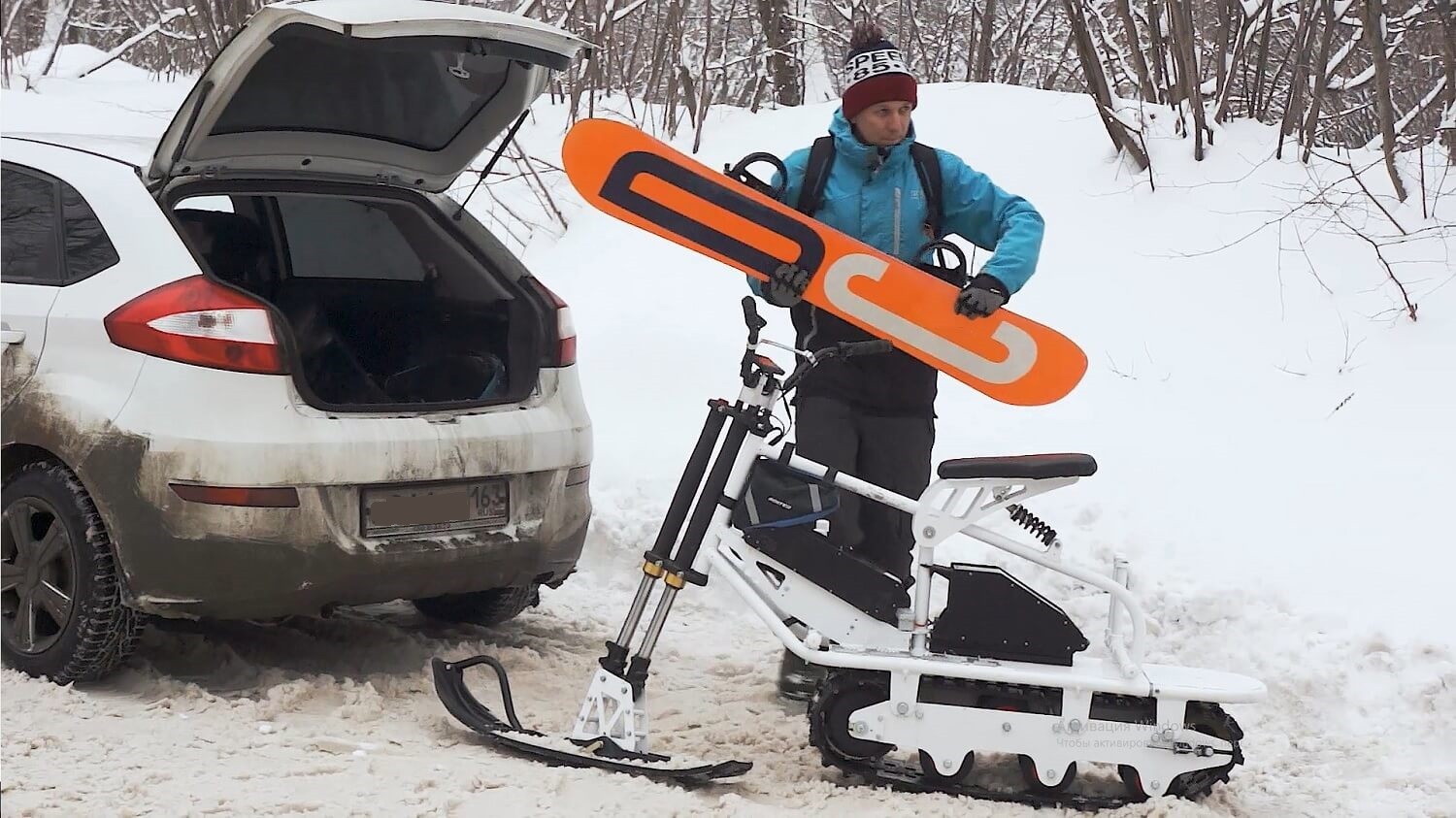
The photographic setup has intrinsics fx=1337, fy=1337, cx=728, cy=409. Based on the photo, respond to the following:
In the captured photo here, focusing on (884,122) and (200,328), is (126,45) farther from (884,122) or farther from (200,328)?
(884,122)

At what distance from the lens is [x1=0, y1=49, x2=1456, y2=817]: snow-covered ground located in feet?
11.1

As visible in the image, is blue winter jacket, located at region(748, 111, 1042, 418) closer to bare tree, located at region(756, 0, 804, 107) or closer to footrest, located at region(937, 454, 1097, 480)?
footrest, located at region(937, 454, 1097, 480)

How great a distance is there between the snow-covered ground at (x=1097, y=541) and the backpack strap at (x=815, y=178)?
1.56 meters

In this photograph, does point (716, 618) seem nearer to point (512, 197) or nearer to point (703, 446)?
point (703, 446)

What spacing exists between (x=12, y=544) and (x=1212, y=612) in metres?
3.95

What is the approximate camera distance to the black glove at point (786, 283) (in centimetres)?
375

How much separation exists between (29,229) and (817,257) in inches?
92.2

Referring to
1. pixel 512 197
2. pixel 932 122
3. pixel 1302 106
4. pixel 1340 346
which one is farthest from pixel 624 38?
pixel 1340 346

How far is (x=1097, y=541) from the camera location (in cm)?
534

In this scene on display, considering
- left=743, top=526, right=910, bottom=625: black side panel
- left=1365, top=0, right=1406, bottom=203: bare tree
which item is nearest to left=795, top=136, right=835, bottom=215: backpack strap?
left=743, top=526, right=910, bottom=625: black side panel

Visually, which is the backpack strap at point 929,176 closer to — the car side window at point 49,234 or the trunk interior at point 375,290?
the trunk interior at point 375,290

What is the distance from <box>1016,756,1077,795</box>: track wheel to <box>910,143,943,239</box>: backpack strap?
5.21 feet

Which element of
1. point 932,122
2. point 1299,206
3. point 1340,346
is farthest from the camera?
point 932,122

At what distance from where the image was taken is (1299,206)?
7625 mm
